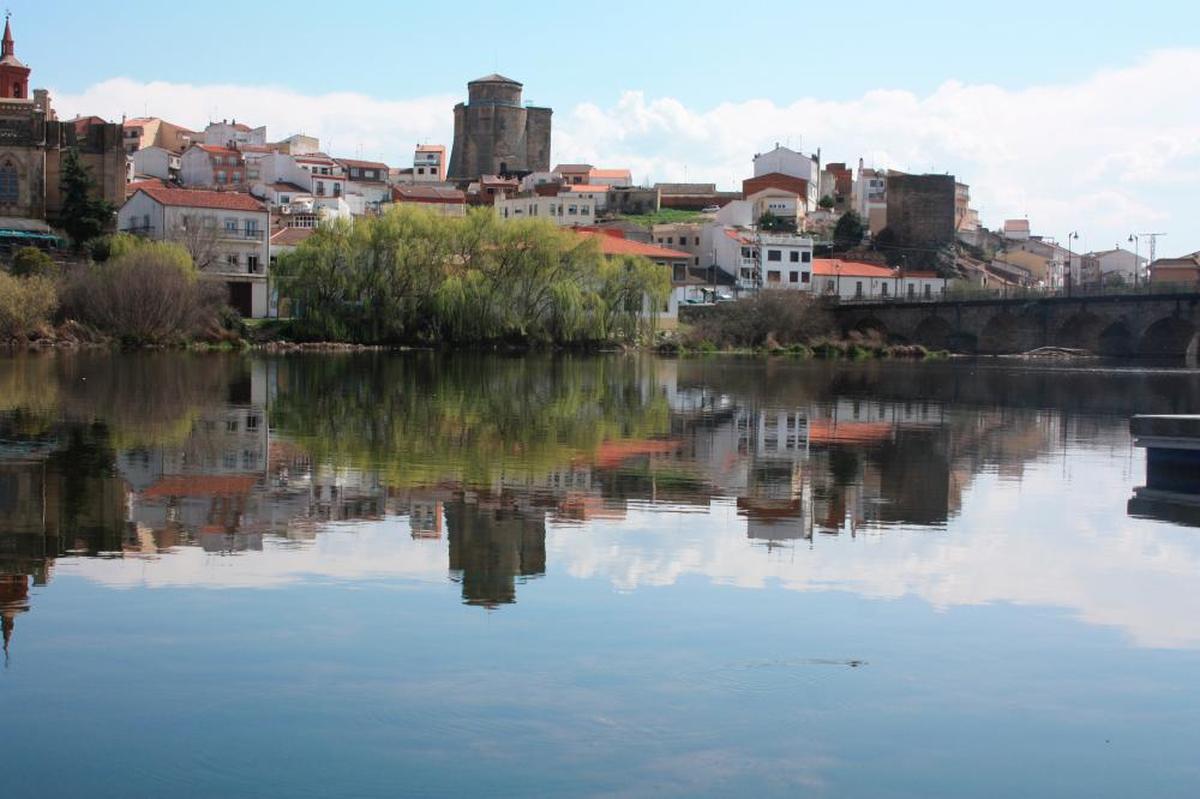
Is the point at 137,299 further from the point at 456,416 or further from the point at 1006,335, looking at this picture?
the point at 1006,335

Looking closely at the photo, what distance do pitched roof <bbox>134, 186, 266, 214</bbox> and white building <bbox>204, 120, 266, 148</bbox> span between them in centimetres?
5620

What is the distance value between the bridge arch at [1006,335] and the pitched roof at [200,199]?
4696cm

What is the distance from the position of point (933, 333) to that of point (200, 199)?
47.9 m

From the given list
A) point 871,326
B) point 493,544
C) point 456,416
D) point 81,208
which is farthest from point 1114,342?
point 493,544

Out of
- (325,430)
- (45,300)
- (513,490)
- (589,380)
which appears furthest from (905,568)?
(45,300)

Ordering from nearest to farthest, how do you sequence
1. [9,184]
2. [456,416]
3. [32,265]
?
[456,416] → [32,265] → [9,184]

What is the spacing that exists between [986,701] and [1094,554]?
19.2ft

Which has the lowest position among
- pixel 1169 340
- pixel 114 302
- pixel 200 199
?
pixel 1169 340

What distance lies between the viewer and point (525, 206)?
118438 mm

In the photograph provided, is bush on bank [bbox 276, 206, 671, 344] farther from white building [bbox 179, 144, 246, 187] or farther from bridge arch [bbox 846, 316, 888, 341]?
white building [bbox 179, 144, 246, 187]

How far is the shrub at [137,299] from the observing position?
60938 mm

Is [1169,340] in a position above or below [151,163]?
below

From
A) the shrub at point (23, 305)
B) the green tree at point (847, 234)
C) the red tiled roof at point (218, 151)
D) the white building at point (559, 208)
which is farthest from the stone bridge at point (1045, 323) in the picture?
the shrub at point (23, 305)

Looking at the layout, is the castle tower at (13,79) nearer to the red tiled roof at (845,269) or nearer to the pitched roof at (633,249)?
the pitched roof at (633,249)
